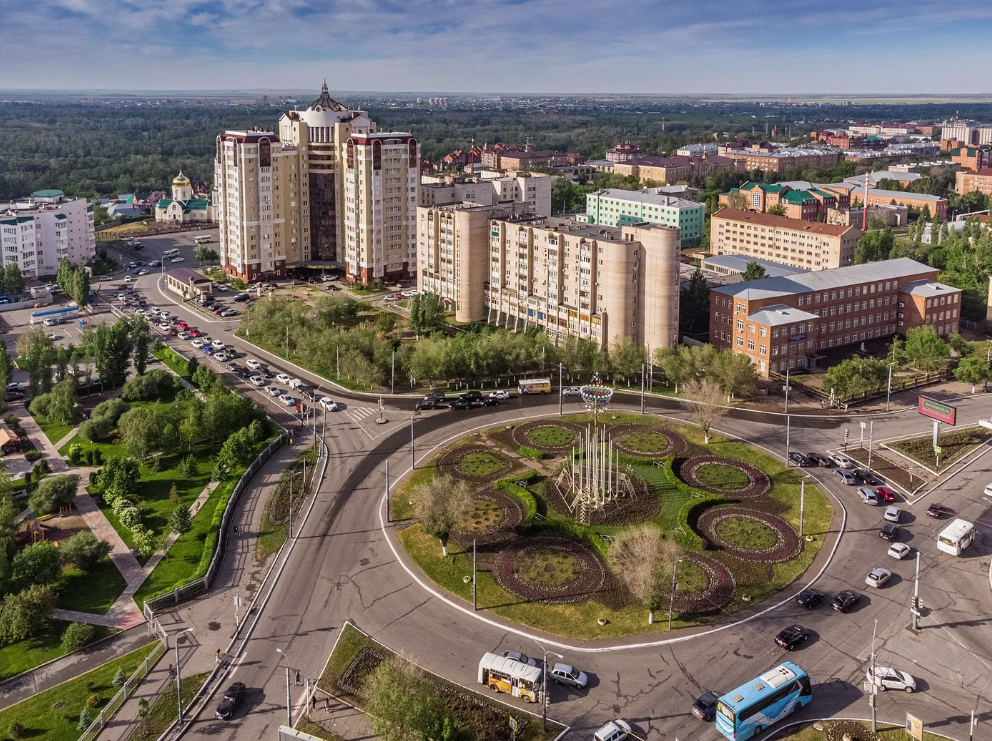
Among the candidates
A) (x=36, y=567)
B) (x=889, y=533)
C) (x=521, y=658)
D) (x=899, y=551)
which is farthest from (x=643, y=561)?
(x=36, y=567)

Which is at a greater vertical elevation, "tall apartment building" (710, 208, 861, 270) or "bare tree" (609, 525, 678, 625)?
"tall apartment building" (710, 208, 861, 270)

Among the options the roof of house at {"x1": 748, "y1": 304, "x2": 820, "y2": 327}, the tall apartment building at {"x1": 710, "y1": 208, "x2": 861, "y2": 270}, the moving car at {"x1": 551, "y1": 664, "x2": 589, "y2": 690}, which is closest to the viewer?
the moving car at {"x1": 551, "y1": 664, "x2": 589, "y2": 690}

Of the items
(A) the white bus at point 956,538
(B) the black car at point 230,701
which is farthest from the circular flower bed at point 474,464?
(A) the white bus at point 956,538

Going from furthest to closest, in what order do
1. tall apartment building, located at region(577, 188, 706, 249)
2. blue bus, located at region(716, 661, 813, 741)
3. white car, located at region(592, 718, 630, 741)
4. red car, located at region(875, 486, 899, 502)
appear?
1. tall apartment building, located at region(577, 188, 706, 249)
2. red car, located at region(875, 486, 899, 502)
3. blue bus, located at region(716, 661, 813, 741)
4. white car, located at region(592, 718, 630, 741)

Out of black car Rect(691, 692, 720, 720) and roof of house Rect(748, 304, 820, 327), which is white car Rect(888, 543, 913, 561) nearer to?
black car Rect(691, 692, 720, 720)

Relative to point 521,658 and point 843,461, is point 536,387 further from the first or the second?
point 521,658

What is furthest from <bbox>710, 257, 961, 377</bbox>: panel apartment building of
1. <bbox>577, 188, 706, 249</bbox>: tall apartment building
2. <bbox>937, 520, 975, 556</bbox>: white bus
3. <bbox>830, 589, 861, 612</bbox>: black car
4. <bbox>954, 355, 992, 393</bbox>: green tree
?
<bbox>577, 188, 706, 249</bbox>: tall apartment building
